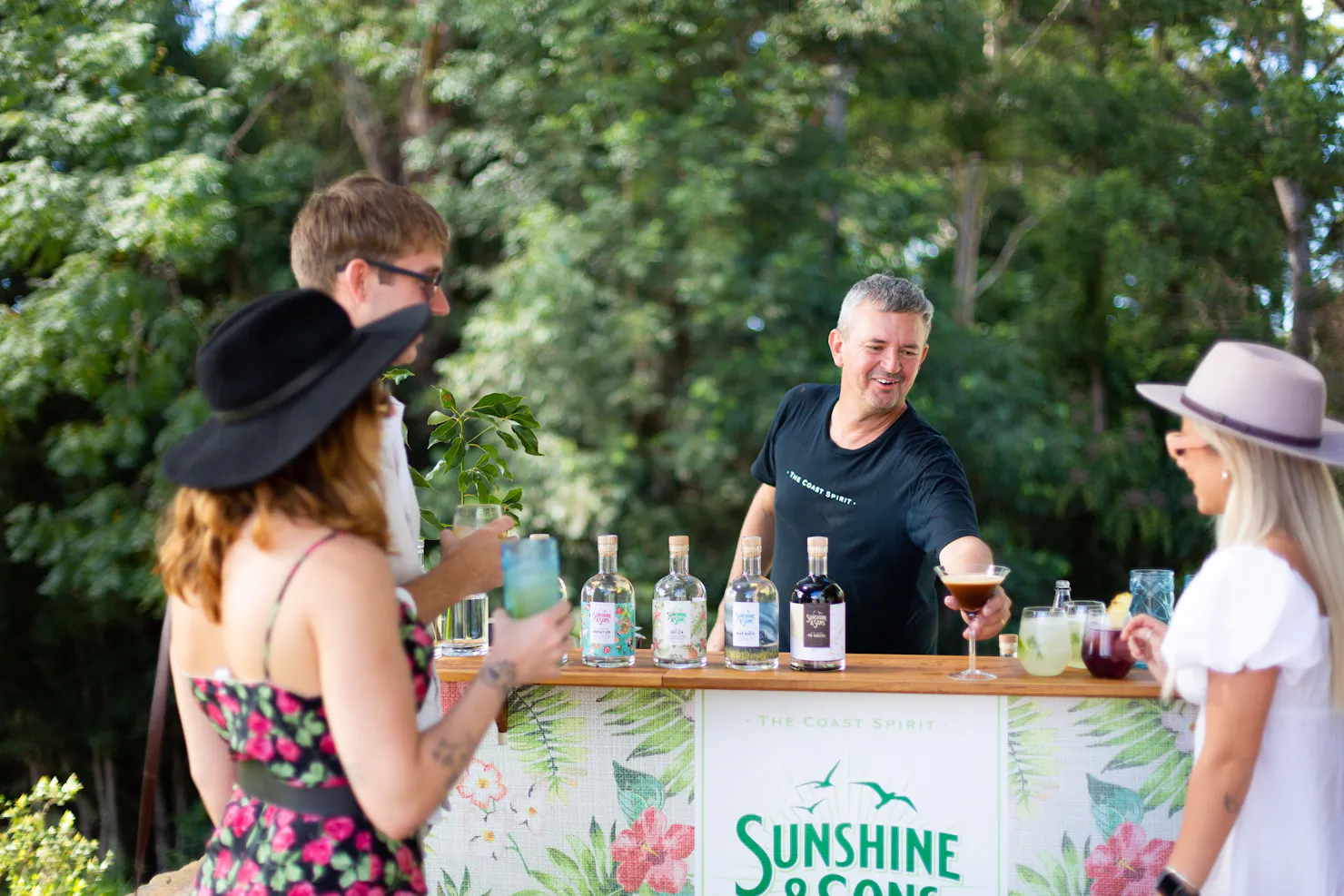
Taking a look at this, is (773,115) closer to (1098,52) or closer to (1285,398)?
(1098,52)

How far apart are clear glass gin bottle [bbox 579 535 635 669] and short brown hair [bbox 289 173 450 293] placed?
76 centimetres

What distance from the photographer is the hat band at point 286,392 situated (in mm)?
1361

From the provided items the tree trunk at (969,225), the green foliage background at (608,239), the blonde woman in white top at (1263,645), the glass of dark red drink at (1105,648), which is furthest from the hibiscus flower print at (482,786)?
the tree trunk at (969,225)

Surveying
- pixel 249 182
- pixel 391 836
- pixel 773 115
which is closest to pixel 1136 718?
pixel 391 836

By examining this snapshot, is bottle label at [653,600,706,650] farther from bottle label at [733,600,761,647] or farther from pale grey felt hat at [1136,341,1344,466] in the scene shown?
pale grey felt hat at [1136,341,1344,466]

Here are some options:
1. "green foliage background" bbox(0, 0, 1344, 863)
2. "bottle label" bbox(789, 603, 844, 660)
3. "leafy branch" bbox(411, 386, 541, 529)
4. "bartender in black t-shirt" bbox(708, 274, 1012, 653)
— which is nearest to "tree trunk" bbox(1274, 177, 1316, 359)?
"green foliage background" bbox(0, 0, 1344, 863)

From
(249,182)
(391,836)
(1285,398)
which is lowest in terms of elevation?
(391,836)

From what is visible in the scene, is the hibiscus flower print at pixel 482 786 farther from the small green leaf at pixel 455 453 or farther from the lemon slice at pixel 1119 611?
the lemon slice at pixel 1119 611

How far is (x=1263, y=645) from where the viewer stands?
5.17 ft

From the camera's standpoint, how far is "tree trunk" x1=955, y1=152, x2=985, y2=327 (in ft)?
35.1

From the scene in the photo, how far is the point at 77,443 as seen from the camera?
23.8ft

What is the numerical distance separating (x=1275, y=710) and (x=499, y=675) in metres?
1.13

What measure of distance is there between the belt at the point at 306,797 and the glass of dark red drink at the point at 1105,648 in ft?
4.80

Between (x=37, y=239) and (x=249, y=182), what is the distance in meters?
1.46
